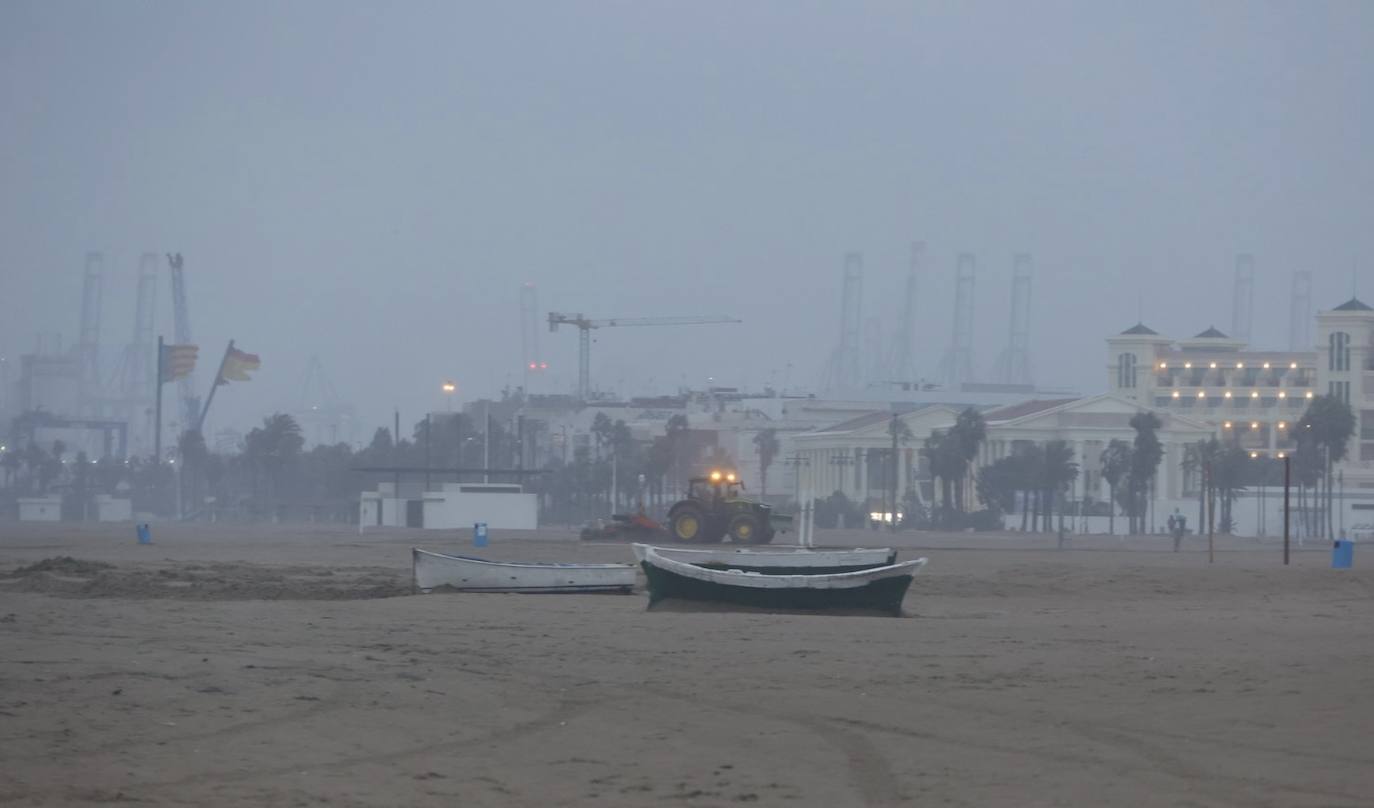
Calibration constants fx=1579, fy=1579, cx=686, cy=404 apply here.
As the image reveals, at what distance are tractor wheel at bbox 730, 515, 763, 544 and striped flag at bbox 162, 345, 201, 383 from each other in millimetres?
111590

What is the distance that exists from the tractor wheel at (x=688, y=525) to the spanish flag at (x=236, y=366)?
104m

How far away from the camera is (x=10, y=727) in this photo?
32.8 feet

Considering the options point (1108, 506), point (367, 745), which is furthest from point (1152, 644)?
point (1108, 506)

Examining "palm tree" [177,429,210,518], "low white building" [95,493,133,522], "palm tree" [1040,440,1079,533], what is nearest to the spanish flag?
"palm tree" [177,429,210,518]

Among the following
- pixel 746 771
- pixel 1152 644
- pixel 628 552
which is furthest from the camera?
pixel 628 552

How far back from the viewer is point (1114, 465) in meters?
95.1

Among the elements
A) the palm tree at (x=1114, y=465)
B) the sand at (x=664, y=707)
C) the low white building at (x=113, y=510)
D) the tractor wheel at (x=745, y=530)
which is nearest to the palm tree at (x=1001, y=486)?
the palm tree at (x=1114, y=465)

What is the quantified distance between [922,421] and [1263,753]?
10747cm

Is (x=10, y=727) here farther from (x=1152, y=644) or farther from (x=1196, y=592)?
(x=1196, y=592)

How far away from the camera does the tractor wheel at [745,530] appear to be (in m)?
43.2

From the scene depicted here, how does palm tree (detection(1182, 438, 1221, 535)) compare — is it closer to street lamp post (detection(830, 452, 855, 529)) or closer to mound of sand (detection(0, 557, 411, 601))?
street lamp post (detection(830, 452, 855, 529))

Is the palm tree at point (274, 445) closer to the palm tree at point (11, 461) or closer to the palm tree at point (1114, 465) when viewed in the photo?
the palm tree at point (11, 461)

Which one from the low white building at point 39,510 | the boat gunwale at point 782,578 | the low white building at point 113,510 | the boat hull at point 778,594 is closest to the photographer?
the boat gunwale at point 782,578

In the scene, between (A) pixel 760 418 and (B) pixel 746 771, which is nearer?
(B) pixel 746 771
